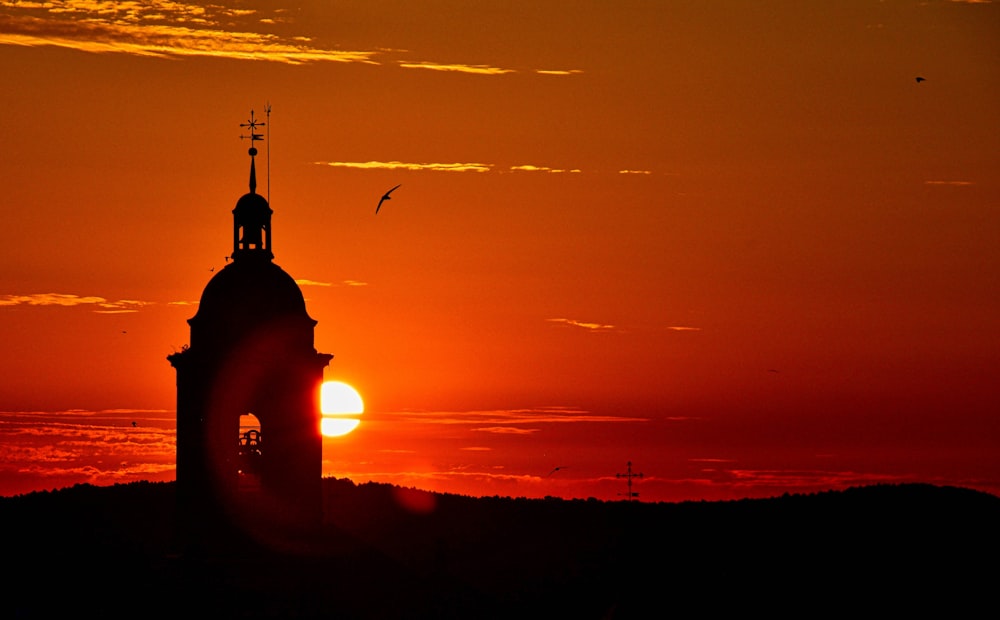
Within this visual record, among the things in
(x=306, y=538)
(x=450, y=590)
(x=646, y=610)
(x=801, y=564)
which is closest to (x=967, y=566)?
(x=801, y=564)

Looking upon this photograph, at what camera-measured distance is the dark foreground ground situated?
184ft

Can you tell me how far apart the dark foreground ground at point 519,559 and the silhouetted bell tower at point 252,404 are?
987 mm

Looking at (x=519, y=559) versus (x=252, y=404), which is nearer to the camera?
(x=252, y=404)

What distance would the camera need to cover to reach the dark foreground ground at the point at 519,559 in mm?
56219

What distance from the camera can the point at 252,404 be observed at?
55938mm

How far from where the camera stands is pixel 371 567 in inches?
2319

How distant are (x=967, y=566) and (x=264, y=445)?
23.3 m

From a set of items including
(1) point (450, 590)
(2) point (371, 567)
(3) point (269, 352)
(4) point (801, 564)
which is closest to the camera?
(3) point (269, 352)

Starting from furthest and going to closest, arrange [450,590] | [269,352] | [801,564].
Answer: [801,564], [450,590], [269,352]

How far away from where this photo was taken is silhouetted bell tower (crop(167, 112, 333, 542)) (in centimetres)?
5500

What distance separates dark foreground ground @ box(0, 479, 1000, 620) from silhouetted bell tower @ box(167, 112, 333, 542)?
987mm

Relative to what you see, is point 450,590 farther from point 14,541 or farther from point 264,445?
point 14,541

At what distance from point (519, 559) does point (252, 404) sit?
16.0 m

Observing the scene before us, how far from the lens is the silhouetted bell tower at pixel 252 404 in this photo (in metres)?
55.0
